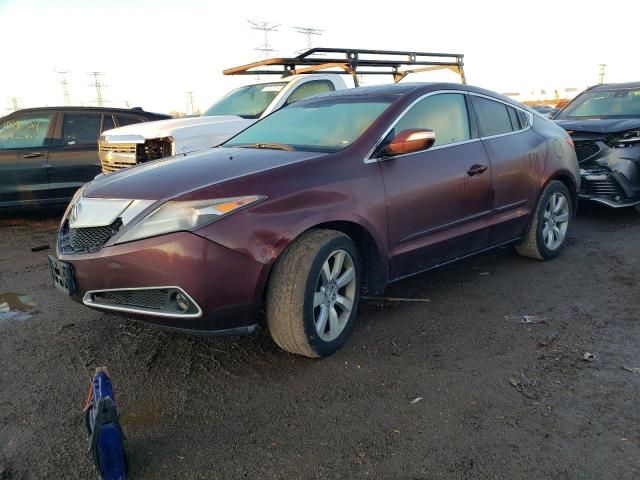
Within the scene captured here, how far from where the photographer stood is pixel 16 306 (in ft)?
14.4

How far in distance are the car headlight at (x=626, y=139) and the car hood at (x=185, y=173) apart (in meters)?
4.74

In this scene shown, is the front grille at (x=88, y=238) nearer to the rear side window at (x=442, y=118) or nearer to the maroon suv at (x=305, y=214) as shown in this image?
the maroon suv at (x=305, y=214)

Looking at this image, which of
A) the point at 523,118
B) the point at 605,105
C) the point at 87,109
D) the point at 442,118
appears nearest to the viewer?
the point at 442,118

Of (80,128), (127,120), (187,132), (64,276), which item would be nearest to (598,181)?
(187,132)

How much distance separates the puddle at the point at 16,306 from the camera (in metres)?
4.16

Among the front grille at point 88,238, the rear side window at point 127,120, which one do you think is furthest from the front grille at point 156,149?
the front grille at point 88,238

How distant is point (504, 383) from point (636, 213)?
5.53 m

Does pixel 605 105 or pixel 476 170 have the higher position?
pixel 605 105

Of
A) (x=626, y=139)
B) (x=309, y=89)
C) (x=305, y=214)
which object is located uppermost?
(x=309, y=89)

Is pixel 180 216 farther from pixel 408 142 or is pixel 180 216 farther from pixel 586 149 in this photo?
pixel 586 149

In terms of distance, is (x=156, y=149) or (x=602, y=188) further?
(x=602, y=188)

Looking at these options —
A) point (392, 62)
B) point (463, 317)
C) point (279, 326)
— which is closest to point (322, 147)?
point (279, 326)

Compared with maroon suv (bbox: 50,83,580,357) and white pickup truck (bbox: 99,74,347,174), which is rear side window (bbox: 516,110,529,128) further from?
white pickup truck (bbox: 99,74,347,174)

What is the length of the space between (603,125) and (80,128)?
274 inches
